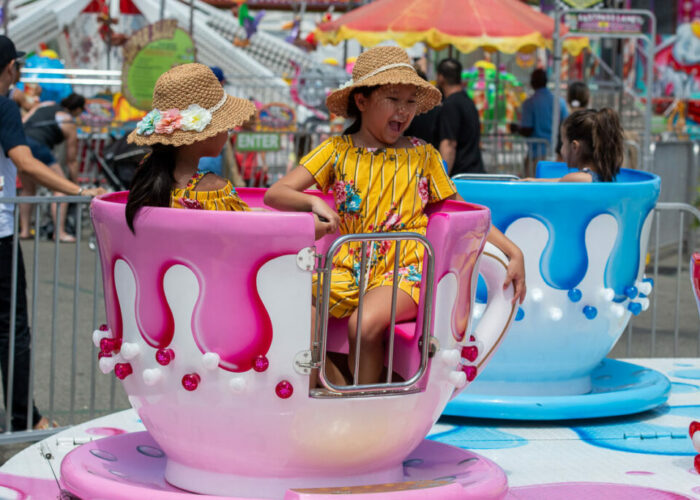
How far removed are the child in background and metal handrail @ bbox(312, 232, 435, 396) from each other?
2.04 meters

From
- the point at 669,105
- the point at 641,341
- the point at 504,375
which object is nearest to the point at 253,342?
the point at 504,375

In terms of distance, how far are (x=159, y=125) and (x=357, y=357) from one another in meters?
0.80

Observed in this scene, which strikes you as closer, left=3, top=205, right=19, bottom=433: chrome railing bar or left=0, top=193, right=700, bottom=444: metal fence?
left=3, top=205, right=19, bottom=433: chrome railing bar

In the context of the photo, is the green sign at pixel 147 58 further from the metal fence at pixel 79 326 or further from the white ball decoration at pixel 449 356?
the white ball decoration at pixel 449 356

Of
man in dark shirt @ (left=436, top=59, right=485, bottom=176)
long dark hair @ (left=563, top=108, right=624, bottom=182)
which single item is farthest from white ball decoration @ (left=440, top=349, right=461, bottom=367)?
man in dark shirt @ (left=436, top=59, right=485, bottom=176)

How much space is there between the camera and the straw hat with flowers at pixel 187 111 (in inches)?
119

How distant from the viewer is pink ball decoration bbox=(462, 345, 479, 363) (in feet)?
10.4

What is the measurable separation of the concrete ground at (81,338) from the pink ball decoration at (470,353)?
2.25 m

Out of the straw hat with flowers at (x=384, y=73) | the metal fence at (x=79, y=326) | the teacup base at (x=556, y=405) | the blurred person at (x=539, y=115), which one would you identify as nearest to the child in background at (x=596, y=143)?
the metal fence at (x=79, y=326)

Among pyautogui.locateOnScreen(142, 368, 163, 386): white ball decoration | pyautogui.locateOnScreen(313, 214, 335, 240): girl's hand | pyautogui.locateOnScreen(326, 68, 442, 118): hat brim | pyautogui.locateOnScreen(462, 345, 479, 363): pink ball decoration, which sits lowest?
pyautogui.locateOnScreen(142, 368, 163, 386): white ball decoration

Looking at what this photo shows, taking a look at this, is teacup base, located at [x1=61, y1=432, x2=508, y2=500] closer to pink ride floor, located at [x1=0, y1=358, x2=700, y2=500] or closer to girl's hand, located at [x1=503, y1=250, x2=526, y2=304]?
pink ride floor, located at [x1=0, y1=358, x2=700, y2=500]

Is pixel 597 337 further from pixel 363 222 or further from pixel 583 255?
pixel 363 222

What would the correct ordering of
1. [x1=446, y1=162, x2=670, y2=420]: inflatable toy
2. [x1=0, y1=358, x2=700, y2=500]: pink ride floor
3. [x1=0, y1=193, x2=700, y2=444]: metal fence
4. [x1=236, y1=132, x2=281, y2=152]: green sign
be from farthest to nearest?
[x1=236, y1=132, x2=281, y2=152]: green sign < [x1=0, y1=193, x2=700, y2=444]: metal fence < [x1=446, y1=162, x2=670, y2=420]: inflatable toy < [x1=0, y1=358, x2=700, y2=500]: pink ride floor

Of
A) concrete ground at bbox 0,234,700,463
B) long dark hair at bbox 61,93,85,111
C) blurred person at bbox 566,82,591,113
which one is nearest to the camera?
concrete ground at bbox 0,234,700,463
